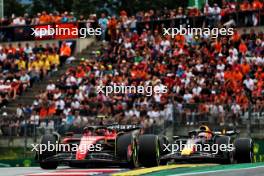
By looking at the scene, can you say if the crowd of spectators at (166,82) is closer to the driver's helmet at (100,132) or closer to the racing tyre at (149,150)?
the driver's helmet at (100,132)

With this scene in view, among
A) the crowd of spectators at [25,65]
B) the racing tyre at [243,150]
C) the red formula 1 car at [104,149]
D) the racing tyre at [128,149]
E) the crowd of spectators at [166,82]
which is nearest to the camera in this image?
the racing tyre at [128,149]

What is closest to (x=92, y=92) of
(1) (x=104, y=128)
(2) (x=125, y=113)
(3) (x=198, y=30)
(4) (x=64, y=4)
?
(2) (x=125, y=113)

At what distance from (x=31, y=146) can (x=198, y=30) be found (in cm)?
883

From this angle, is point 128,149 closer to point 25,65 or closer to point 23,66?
point 23,66

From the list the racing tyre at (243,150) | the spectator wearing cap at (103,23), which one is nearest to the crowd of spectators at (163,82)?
the spectator wearing cap at (103,23)

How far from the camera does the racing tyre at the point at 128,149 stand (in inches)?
845

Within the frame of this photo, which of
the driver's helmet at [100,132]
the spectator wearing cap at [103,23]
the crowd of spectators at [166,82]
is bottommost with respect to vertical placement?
the driver's helmet at [100,132]

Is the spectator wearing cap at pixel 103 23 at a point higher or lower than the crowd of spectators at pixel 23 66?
higher

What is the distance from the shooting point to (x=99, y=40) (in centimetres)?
3875

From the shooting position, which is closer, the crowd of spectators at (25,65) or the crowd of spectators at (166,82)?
the crowd of spectators at (166,82)

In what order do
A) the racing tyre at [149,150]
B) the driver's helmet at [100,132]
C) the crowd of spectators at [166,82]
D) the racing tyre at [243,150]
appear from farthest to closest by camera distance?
the crowd of spectators at [166,82] < the driver's helmet at [100,132] < the racing tyre at [243,150] < the racing tyre at [149,150]

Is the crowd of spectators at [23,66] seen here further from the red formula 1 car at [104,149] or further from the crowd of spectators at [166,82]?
the red formula 1 car at [104,149]

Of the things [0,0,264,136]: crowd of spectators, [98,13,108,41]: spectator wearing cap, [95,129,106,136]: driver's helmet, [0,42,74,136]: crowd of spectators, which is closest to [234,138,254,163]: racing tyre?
[95,129,106,136]: driver's helmet

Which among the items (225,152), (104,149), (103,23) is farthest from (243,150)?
(103,23)
